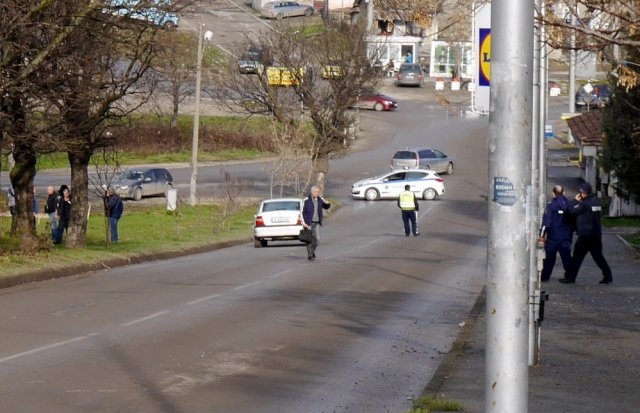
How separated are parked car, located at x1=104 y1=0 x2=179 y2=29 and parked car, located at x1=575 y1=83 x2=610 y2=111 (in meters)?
38.1

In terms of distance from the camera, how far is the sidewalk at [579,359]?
9.66m

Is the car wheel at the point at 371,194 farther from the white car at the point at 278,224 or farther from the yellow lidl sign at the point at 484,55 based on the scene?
the yellow lidl sign at the point at 484,55

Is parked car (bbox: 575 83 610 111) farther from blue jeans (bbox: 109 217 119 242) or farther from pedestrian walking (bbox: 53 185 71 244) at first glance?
pedestrian walking (bbox: 53 185 71 244)

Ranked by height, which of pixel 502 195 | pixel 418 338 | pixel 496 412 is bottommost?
pixel 418 338

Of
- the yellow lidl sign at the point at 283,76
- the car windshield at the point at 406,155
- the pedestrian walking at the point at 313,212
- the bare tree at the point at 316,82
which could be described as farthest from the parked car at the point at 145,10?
the car windshield at the point at 406,155

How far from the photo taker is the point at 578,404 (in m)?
9.47

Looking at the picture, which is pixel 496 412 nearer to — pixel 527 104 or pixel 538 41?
pixel 527 104

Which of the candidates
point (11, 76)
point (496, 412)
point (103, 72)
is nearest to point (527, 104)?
point (496, 412)

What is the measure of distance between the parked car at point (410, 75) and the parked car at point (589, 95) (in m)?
13.2

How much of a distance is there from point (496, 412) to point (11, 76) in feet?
61.9

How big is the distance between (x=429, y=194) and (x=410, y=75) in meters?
33.8

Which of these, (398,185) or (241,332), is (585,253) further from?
(398,185)

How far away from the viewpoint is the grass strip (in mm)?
22562

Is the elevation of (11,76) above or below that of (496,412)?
above
